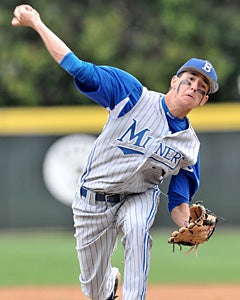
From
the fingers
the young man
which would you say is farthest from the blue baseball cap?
the fingers

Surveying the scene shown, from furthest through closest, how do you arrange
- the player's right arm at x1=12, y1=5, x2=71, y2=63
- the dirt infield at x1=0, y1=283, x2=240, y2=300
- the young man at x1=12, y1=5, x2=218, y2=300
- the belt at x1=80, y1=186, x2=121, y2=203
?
the dirt infield at x1=0, y1=283, x2=240, y2=300 < the belt at x1=80, y1=186, x2=121, y2=203 < the young man at x1=12, y1=5, x2=218, y2=300 < the player's right arm at x1=12, y1=5, x2=71, y2=63

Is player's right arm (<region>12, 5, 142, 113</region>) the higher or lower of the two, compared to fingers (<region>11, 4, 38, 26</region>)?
lower

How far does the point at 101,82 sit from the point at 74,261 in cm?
574

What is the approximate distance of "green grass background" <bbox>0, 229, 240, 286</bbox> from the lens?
9773mm

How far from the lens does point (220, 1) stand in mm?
19312

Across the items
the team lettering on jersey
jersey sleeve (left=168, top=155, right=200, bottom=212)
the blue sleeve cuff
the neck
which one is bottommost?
the blue sleeve cuff

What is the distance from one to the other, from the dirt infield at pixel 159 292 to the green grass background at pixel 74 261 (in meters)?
0.44

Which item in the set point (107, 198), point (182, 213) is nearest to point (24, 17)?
point (107, 198)

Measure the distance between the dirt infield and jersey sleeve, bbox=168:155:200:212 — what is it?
2093mm

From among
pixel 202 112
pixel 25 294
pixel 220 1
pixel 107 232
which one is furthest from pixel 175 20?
pixel 107 232

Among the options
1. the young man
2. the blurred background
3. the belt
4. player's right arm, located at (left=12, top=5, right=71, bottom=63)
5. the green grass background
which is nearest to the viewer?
player's right arm, located at (left=12, top=5, right=71, bottom=63)

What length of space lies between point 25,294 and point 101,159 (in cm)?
299

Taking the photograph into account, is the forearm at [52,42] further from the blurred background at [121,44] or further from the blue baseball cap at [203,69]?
the blurred background at [121,44]

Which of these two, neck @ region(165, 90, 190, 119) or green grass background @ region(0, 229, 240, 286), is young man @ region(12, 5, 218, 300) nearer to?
neck @ region(165, 90, 190, 119)
